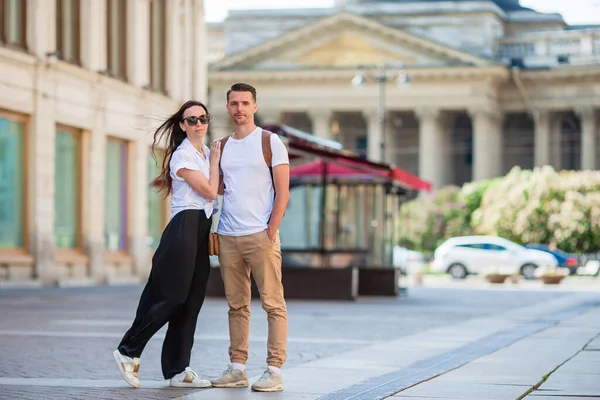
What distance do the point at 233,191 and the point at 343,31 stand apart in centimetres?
7782

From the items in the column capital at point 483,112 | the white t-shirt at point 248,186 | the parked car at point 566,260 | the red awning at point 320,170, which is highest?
the column capital at point 483,112

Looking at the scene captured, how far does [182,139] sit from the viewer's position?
1019 centimetres

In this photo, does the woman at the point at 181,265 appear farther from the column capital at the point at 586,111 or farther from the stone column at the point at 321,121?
the stone column at the point at 321,121

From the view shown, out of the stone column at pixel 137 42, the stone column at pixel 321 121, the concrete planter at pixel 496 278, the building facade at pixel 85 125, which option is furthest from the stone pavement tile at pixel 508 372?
the stone column at pixel 321 121

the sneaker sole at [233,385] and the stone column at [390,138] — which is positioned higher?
the stone column at [390,138]

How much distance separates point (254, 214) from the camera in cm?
972

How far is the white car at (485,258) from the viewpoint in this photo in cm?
5384

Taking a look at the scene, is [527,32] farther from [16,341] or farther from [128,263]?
[16,341]

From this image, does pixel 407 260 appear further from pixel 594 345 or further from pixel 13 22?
pixel 594 345

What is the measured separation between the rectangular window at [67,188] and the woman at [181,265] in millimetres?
22391

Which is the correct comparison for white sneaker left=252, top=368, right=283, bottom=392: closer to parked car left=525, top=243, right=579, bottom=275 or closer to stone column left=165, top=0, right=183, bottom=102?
stone column left=165, top=0, right=183, bottom=102

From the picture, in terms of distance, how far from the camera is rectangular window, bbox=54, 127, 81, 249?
3219cm

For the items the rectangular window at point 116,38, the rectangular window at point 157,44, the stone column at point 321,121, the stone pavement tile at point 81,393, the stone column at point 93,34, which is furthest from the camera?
the stone column at point 321,121

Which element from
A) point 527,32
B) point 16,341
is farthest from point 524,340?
point 527,32
